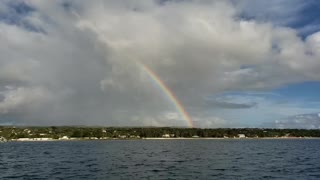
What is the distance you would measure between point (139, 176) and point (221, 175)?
46.0 ft

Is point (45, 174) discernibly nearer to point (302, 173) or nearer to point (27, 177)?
point (27, 177)

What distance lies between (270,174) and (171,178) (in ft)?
65.2

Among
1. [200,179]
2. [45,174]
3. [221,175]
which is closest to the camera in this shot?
[200,179]

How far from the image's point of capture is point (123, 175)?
247ft

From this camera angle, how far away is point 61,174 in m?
79.4

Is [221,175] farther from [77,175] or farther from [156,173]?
[77,175]

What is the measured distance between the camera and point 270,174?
258 feet

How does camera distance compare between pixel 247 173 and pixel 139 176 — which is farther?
pixel 247 173

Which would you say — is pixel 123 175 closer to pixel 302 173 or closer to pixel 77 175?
pixel 77 175

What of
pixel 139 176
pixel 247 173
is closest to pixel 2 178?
pixel 139 176

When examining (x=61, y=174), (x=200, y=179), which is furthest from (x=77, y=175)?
(x=200, y=179)

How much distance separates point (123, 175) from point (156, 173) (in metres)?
6.28

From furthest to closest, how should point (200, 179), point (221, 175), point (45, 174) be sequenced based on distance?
point (45, 174)
point (221, 175)
point (200, 179)

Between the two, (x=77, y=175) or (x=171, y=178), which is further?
(x=77, y=175)
